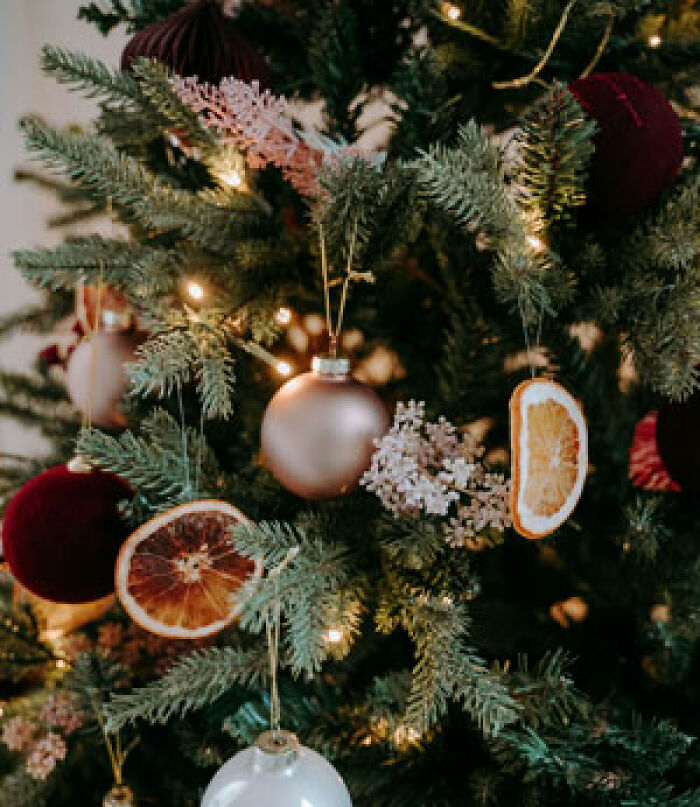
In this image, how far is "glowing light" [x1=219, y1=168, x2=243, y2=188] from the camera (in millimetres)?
569

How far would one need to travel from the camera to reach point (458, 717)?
0.60 metres

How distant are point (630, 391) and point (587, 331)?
0.74ft

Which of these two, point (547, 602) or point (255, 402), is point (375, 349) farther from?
point (547, 602)

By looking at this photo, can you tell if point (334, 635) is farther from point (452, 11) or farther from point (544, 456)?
point (452, 11)

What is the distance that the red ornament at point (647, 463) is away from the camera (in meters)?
0.69

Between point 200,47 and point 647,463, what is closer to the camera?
point 200,47

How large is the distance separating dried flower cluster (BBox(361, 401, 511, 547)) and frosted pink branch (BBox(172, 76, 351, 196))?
0.19 metres

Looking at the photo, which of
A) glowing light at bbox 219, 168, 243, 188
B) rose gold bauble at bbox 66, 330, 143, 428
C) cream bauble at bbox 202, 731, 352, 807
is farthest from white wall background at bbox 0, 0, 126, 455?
cream bauble at bbox 202, 731, 352, 807

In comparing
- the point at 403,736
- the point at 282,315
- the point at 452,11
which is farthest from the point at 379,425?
the point at 452,11

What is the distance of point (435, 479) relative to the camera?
0.47 meters

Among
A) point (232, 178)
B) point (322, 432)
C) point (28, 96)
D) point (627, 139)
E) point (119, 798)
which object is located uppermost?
point (627, 139)

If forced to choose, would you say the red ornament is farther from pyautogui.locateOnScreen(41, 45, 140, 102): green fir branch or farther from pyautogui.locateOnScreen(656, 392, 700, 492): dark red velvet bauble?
pyautogui.locateOnScreen(41, 45, 140, 102): green fir branch

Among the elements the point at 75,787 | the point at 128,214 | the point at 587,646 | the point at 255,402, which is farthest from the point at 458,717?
the point at 128,214

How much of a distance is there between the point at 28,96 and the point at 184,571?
1.27 meters
